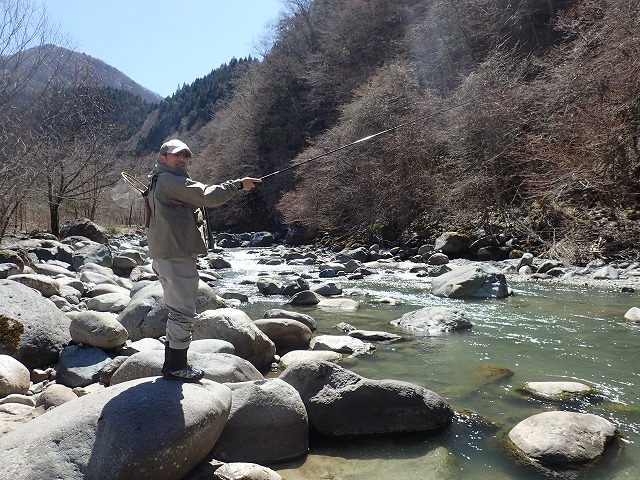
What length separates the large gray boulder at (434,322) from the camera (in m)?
7.27

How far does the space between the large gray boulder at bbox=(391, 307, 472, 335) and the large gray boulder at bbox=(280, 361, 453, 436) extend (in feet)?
9.86

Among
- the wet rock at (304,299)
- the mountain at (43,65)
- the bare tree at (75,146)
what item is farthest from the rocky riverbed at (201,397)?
the bare tree at (75,146)

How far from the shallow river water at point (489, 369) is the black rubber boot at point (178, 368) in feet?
2.70

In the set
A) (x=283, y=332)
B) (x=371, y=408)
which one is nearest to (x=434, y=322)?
(x=283, y=332)

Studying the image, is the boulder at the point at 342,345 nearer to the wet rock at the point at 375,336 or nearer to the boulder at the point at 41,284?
the wet rock at the point at 375,336

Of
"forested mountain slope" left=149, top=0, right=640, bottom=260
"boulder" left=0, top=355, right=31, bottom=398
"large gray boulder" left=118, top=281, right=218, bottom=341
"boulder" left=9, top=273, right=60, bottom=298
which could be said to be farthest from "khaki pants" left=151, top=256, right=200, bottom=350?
"forested mountain slope" left=149, top=0, right=640, bottom=260

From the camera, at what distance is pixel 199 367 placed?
14.5 ft

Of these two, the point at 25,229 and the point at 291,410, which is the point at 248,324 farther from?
the point at 25,229

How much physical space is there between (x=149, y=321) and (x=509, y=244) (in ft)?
36.8

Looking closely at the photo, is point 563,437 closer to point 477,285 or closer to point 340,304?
point 340,304

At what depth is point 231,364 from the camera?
14.9 feet


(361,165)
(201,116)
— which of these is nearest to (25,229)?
(361,165)

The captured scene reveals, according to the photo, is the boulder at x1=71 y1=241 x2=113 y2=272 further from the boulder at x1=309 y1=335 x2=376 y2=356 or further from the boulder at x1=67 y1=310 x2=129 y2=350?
the boulder at x1=309 y1=335 x2=376 y2=356

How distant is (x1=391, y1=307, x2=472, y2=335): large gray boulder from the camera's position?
23.9ft
